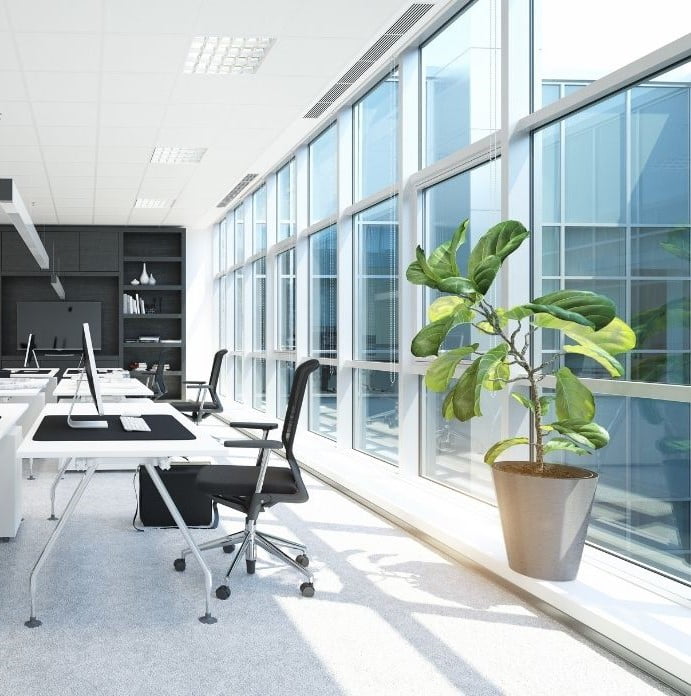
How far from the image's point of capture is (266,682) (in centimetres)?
257

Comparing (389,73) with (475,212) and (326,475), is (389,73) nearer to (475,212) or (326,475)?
(475,212)

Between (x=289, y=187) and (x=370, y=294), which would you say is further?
(x=289, y=187)

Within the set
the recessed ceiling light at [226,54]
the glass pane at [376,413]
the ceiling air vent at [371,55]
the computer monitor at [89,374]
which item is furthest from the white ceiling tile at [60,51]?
the glass pane at [376,413]

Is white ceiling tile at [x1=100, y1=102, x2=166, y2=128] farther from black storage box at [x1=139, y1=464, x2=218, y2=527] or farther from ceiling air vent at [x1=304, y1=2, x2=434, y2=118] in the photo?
black storage box at [x1=139, y1=464, x2=218, y2=527]

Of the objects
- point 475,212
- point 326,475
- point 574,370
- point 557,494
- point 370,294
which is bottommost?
point 326,475

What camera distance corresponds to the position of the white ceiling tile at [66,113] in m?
6.02

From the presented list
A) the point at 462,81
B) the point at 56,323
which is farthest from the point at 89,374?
the point at 56,323

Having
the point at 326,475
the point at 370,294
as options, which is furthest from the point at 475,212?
the point at 326,475

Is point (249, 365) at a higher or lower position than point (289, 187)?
lower

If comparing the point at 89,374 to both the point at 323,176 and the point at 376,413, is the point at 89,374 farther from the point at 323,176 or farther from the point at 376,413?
the point at 323,176

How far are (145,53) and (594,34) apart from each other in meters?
2.79

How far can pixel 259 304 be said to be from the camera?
10.7m

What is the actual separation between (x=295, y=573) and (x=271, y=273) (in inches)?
248

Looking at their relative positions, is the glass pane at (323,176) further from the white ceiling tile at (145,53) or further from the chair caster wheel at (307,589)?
the chair caster wheel at (307,589)
